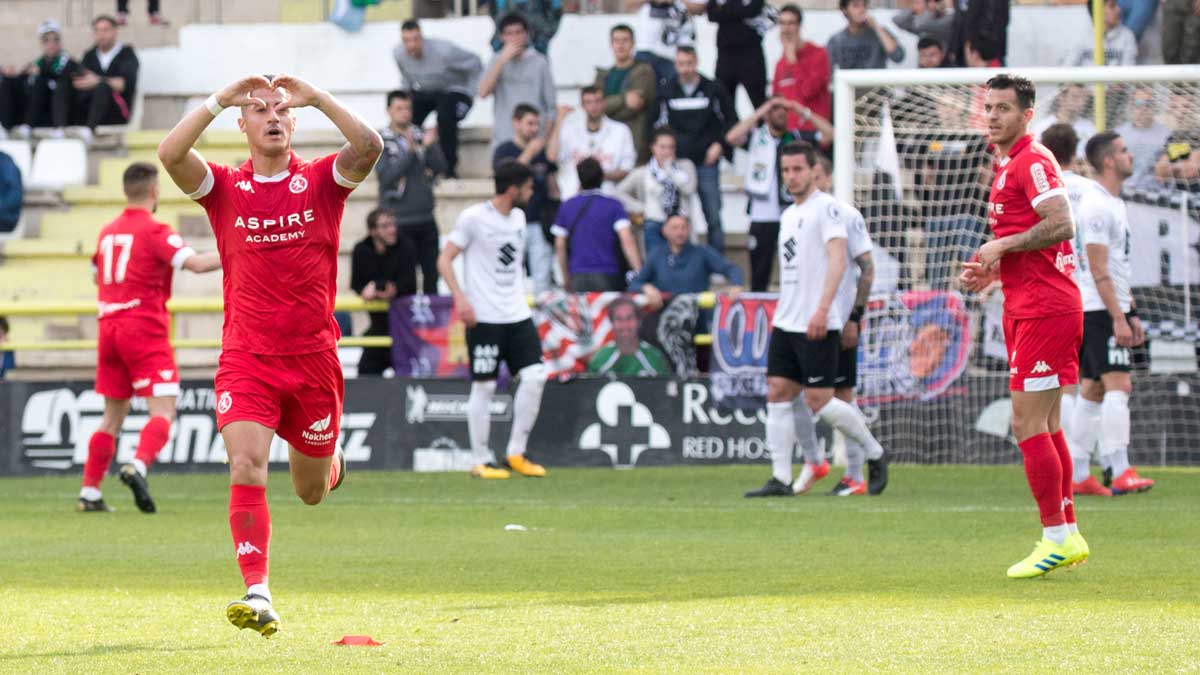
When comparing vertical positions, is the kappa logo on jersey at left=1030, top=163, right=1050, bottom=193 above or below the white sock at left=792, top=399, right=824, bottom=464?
above

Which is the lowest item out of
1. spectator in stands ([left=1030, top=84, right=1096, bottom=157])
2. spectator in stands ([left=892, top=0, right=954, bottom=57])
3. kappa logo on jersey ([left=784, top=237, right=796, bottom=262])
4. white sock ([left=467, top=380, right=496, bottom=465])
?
white sock ([left=467, top=380, right=496, bottom=465])

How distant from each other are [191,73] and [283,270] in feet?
54.6

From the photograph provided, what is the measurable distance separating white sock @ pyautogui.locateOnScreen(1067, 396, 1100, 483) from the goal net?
2739 millimetres

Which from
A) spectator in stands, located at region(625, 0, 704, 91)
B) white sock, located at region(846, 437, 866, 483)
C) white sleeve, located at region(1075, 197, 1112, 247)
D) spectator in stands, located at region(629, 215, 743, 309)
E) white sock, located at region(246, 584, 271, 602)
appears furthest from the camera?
spectator in stands, located at region(625, 0, 704, 91)

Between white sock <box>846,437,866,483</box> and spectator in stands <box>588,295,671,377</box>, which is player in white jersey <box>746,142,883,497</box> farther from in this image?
spectator in stands <box>588,295,671,377</box>

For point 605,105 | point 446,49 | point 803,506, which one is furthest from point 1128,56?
point 803,506

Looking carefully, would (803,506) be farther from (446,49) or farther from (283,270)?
(446,49)

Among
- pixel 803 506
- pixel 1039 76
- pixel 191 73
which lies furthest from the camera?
pixel 191 73

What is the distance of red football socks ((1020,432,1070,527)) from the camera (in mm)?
8625

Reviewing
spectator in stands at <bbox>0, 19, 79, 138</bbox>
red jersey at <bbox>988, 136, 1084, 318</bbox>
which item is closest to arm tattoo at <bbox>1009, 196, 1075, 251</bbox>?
red jersey at <bbox>988, 136, 1084, 318</bbox>

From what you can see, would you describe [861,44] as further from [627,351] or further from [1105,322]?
[1105,322]

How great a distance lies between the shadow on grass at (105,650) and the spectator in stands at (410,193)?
39.1 ft

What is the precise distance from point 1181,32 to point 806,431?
23.6 ft

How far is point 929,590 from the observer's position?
8.11 meters
